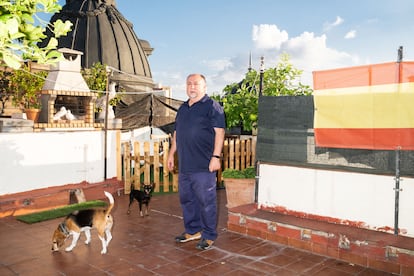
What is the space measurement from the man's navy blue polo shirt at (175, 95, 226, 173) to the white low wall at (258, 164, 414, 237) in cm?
127

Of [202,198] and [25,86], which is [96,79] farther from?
[202,198]

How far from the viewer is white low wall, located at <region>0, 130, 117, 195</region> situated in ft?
24.2

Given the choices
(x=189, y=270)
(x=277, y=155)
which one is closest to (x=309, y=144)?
(x=277, y=155)

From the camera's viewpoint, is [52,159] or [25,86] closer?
[52,159]

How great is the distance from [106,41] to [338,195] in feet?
107

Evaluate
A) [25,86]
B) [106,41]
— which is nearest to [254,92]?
[25,86]

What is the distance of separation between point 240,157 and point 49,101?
5.54 meters

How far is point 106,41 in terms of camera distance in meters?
33.9

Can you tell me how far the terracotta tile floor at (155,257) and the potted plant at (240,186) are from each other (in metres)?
0.82

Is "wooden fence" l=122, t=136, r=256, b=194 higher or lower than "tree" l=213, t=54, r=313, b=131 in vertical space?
lower

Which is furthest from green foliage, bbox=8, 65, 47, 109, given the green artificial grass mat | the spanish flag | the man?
the spanish flag

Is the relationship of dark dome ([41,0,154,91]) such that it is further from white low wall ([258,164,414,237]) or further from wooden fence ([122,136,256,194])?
white low wall ([258,164,414,237])

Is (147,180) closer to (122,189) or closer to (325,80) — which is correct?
(122,189)

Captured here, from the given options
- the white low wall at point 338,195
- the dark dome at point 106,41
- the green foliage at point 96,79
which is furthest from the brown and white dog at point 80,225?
the dark dome at point 106,41
